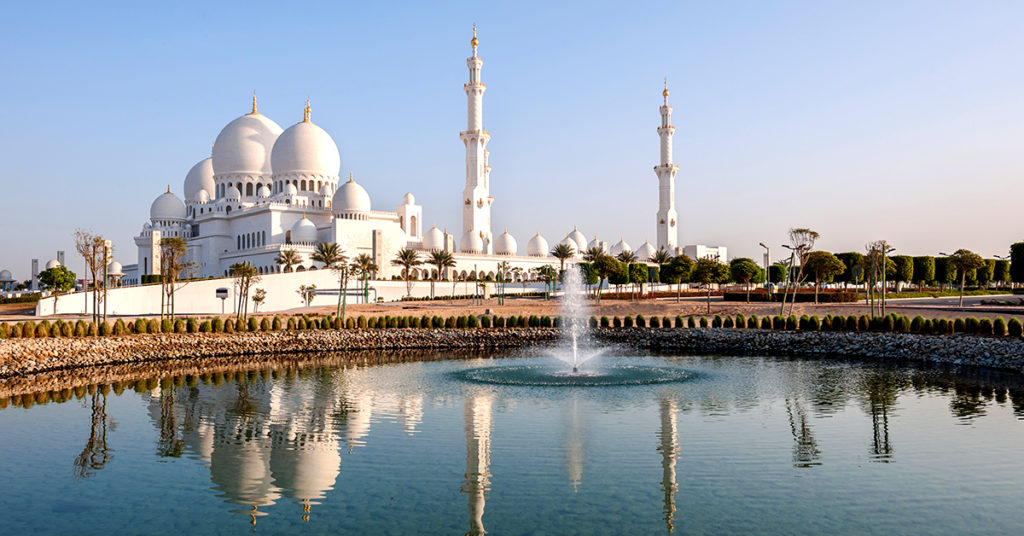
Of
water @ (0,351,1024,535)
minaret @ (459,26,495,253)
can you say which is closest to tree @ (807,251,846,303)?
water @ (0,351,1024,535)

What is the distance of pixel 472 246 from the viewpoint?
82938mm

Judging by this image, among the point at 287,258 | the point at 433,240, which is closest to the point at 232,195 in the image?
the point at 287,258

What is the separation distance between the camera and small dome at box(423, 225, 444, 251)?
8181 cm

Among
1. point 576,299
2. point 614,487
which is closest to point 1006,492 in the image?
point 614,487

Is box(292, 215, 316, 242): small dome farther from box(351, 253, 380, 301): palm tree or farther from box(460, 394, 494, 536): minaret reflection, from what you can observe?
box(460, 394, 494, 536): minaret reflection

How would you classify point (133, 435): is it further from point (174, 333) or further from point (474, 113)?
point (474, 113)

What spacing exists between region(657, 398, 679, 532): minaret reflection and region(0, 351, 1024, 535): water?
0.15ft

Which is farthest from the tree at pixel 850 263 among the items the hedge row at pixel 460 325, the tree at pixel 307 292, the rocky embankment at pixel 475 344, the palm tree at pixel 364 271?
the tree at pixel 307 292

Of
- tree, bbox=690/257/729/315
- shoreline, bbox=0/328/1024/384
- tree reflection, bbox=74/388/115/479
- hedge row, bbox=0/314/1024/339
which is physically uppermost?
tree, bbox=690/257/729/315

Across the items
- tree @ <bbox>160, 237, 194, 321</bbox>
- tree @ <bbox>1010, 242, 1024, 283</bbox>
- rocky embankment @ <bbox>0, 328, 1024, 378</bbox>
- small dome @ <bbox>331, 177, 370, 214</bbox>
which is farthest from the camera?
small dome @ <bbox>331, 177, 370, 214</bbox>

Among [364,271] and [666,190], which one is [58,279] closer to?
[364,271]

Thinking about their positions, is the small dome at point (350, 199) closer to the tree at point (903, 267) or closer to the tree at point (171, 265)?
the tree at point (171, 265)

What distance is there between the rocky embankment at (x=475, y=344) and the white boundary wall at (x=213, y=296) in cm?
1904

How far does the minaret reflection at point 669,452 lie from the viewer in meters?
9.79
